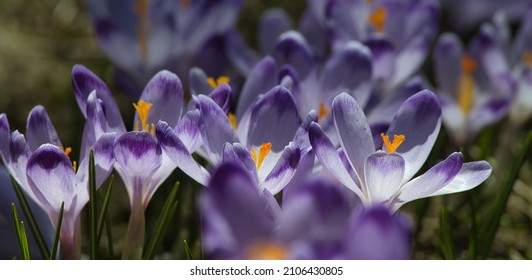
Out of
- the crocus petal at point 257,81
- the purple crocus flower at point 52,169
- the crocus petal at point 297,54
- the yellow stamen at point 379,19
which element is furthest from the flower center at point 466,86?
the purple crocus flower at point 52,169

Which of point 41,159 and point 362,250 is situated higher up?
point 41,159

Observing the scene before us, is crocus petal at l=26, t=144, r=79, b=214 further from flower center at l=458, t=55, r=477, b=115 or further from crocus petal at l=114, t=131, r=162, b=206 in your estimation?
flower center at l=458, t=55, r=477, b=115

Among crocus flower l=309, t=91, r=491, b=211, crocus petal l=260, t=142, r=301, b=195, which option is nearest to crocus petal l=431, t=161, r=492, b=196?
crocus flower l=309, t=91, r=491, b=211

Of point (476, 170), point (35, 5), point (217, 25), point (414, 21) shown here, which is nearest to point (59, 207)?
point (476, 170)

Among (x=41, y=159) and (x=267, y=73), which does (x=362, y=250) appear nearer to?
(x=41, y=159)

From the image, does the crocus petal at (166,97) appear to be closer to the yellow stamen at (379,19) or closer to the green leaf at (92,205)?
the green leaf at (92,205)
